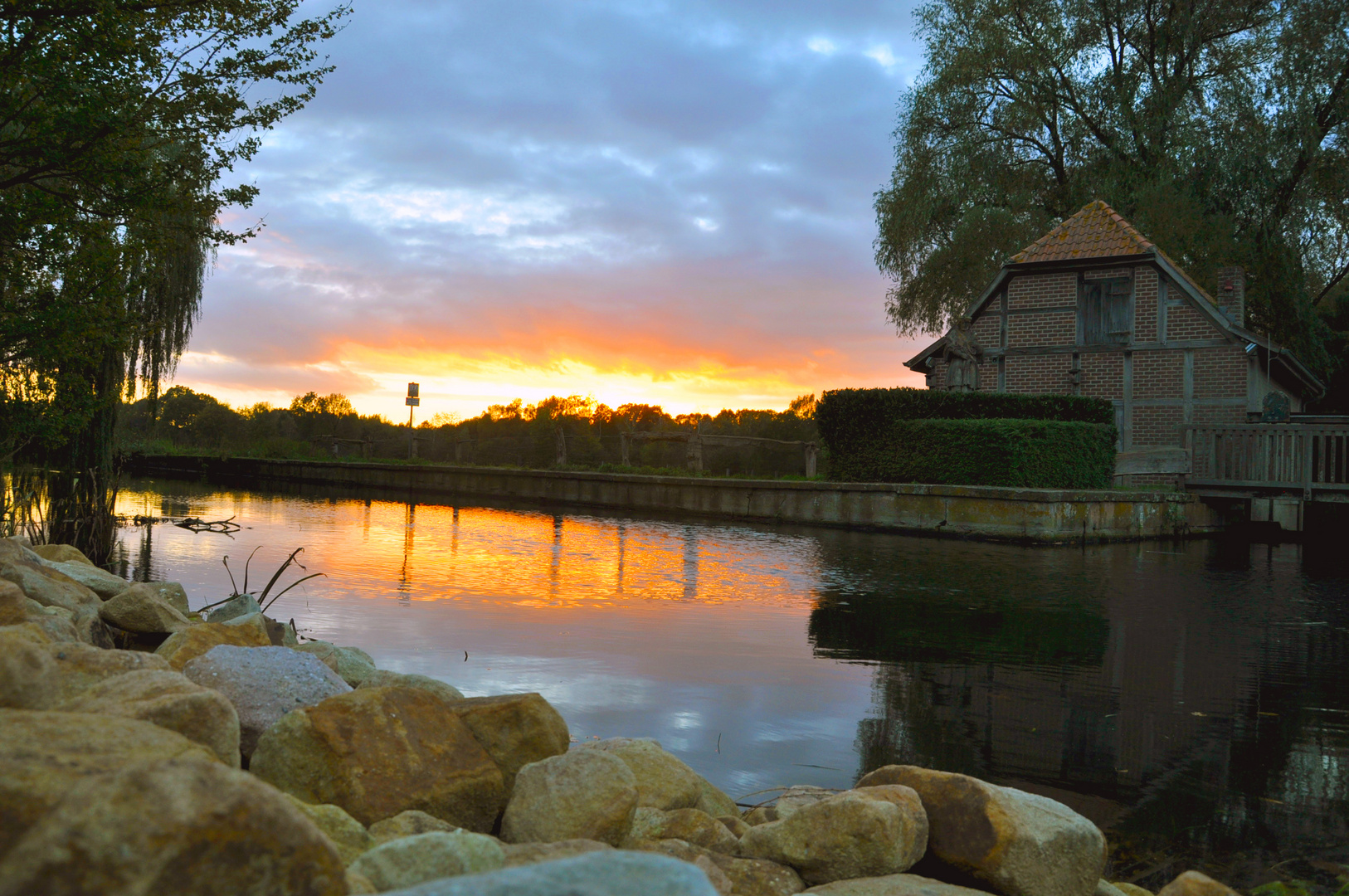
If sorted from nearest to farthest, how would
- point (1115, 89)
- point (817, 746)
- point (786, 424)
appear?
1. point (817, 746)
2. point (1115, 89)
3. point (786, 424)

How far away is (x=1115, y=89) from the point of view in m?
27.7

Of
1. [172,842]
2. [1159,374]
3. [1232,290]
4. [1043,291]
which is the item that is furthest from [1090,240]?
[172,842]

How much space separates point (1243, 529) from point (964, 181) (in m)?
13.5

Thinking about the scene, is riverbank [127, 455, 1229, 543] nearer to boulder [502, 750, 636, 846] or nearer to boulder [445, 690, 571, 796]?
boulder [445, 690, 571, 796]

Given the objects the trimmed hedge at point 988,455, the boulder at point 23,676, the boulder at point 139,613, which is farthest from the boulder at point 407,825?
the trimmed hedge at point 988,455

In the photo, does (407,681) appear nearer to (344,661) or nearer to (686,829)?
(344,661)

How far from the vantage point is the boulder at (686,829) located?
293 cm

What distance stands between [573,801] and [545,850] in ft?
1.70

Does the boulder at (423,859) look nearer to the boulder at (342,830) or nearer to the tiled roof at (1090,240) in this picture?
the boulder at (342,830)

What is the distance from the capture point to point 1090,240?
74.0 feet

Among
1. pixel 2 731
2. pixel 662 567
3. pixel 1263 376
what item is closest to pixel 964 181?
pixel 1263 376

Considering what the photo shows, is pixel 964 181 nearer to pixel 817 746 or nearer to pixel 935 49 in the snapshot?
pixel 935 49

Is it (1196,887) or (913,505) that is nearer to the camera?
(1196,887)

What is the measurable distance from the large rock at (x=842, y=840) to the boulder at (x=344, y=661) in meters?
2.41
